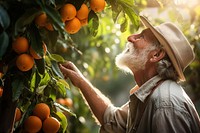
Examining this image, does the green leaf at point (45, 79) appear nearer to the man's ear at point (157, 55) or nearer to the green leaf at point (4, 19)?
the green leaf at point (4, 19)

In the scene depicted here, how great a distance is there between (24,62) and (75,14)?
0.99 feet

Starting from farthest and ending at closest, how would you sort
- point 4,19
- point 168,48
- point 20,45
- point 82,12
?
point 168,48 → point 82,12 → point 20,45 → point 4,19

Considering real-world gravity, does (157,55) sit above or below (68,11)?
below

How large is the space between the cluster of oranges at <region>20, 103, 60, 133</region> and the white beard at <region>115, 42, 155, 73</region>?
2.51 ft

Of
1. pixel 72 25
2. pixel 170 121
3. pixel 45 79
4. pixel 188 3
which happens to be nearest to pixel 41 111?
pixel 45 79

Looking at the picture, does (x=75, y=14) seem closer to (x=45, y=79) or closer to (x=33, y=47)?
(x=33, y=47)

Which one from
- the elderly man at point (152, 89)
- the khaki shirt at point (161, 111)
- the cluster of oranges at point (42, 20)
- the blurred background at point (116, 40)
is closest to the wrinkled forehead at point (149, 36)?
the elderly man at point (152, 89)

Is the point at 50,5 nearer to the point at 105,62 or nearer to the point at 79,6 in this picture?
the point at 79,6

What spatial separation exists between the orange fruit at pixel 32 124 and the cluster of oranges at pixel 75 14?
1.27 feet

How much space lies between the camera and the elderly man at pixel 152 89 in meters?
2.19

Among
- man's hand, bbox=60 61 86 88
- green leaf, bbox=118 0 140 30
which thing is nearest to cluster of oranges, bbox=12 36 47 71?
green leaf, bbox=118 0 140 30

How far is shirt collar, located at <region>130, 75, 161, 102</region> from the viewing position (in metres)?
2.37

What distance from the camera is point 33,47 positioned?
63.8 inches

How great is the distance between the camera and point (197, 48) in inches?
133
